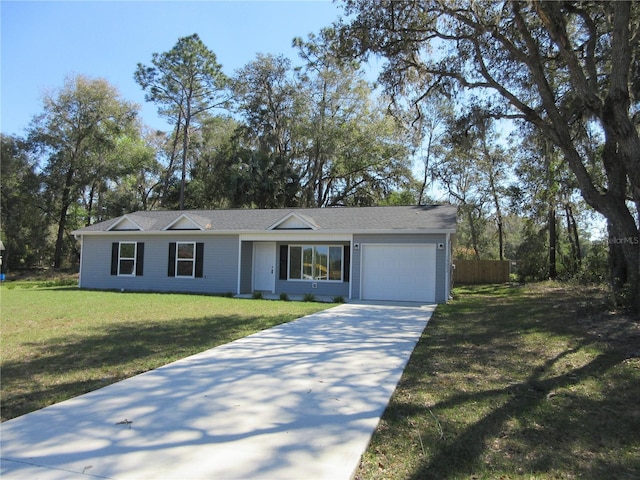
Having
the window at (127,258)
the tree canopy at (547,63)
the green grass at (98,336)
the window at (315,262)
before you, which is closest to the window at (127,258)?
the window at (127,258)

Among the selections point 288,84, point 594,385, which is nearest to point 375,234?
point 594,385

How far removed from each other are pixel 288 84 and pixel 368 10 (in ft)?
69.8

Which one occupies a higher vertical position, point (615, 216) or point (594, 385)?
point (615, 216)

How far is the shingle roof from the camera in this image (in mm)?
15898

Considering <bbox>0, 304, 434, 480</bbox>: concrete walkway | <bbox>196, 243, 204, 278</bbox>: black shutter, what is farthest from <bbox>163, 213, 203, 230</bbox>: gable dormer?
<bbox>0, 304, 434, 480</bbox>: concrete walkway

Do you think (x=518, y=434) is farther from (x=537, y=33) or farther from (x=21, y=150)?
(x=21, y=150)

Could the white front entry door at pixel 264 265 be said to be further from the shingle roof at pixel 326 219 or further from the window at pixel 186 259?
the window at pixel 186 259

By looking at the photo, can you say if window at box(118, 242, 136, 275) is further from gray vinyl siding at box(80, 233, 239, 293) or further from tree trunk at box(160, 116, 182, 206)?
tree trunk at box(160, 116, 182, 206)

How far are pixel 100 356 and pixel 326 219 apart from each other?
12194 mm

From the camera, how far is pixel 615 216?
31.8ft

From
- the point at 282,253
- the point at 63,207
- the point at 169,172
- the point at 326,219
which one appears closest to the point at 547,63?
the point at 326,219

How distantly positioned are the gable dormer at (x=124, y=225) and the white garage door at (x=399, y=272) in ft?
33.4

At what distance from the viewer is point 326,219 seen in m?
17.8

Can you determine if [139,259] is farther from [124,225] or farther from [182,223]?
[182,223]
